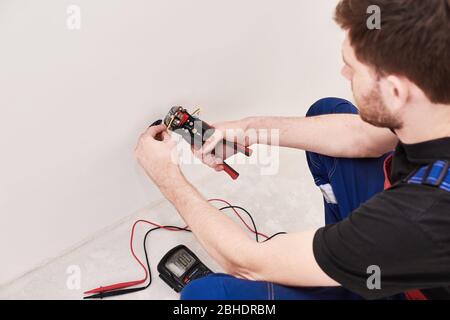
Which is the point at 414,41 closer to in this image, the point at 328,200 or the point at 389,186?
the point at 389,186

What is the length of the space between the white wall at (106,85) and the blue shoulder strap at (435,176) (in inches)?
23.3

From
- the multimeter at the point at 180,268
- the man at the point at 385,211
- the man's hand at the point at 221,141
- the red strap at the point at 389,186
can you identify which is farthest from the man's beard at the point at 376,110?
the multimeter at the point at 180,268

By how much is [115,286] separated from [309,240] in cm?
60

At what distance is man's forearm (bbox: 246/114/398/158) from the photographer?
3.06 feet

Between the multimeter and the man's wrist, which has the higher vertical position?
the man's wrist

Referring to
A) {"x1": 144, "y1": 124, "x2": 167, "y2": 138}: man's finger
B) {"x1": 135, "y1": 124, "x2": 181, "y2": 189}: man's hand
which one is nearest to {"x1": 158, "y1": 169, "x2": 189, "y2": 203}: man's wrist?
{"x1": 135, "y1": 124, "x2": 181, "y2": 189}: man's hand

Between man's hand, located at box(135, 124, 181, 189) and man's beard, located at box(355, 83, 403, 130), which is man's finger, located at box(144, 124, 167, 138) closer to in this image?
man's hand, located at box(135, 124, 181, 189)

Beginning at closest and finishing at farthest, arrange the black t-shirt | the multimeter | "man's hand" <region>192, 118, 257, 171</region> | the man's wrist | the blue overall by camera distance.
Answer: the black t-shirt < the blue overall < the man's wrist < "man's hand" <region>192, 118, 257, 171</region> < the multimeter

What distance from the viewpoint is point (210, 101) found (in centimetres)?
118

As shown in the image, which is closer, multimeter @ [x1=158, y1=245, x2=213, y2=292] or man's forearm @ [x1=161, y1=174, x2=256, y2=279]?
man's forearm @ [x1=161, y1=174, x2=256, y2=279]

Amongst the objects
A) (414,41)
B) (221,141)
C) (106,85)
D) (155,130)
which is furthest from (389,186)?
Answer: (106,85)

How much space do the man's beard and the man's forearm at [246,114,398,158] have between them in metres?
0.21
